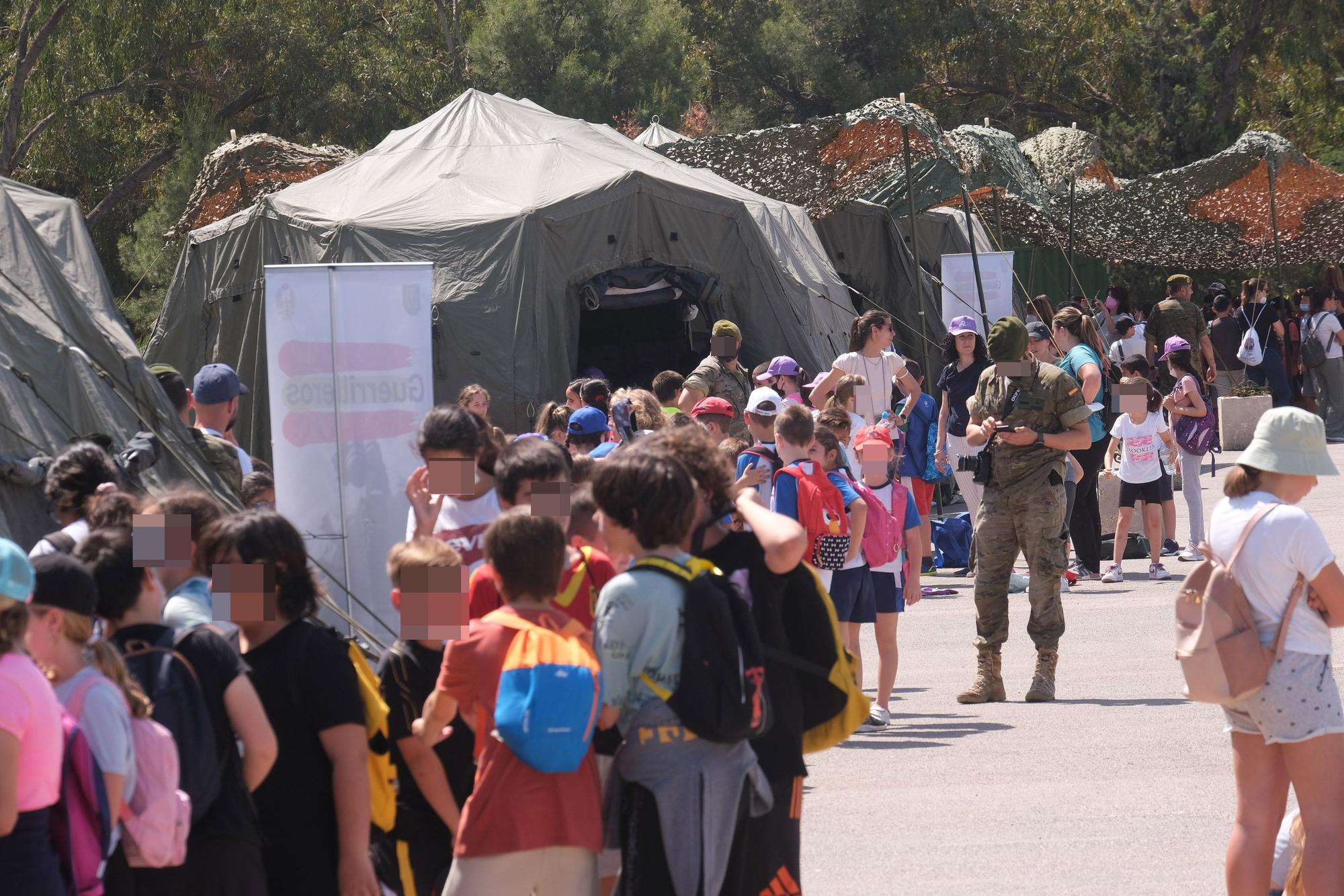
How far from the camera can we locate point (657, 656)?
3.89 metres

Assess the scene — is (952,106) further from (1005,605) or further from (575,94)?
(1005,605)

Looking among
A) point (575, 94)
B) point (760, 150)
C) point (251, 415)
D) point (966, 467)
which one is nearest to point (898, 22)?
point (575, 94)

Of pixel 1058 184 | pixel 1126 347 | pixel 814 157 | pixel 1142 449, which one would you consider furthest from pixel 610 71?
pixel 1142 449

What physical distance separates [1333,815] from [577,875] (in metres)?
2.38

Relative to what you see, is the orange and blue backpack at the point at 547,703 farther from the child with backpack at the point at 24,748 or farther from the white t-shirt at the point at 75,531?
→ the white t-shirt at the point at 75,531

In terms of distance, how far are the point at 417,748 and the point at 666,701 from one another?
75 cm

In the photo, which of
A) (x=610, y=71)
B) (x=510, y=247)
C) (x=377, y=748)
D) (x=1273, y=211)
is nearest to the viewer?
(x=377, y=748)

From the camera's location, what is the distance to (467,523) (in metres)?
5.70

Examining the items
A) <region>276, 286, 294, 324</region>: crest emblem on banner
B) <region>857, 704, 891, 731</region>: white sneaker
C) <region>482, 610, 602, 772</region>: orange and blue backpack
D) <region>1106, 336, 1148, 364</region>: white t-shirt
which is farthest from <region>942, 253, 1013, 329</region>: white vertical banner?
<region>482, 610, 602, 772</region>: orange and blue backpack

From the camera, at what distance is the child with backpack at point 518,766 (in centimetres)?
381

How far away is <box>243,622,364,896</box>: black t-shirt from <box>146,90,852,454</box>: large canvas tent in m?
11.5

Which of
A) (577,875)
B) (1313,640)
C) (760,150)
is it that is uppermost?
(760,150)

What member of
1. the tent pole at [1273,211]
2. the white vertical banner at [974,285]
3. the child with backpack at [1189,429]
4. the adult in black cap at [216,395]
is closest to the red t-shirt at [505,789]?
→ the adult in black cap at [216,395]

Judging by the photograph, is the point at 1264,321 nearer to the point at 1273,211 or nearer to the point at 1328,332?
the point at 1328,332
